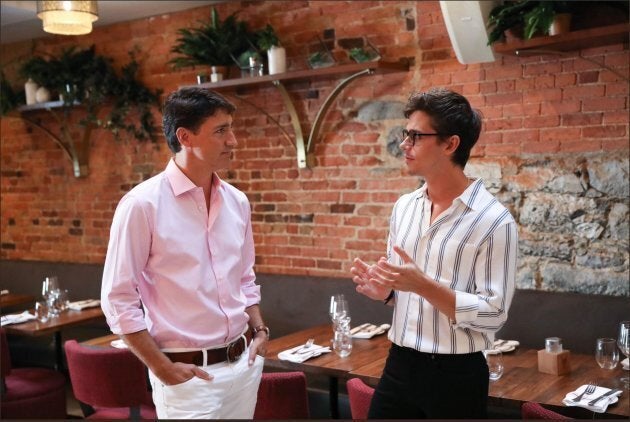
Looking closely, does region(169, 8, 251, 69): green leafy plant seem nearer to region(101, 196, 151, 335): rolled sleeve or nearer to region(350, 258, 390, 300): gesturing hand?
region(101, 196, 151, 335): rolled sleeve

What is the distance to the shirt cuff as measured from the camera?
193cm

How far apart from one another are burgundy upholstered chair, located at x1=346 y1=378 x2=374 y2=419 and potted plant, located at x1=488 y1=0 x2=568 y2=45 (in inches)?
81.2

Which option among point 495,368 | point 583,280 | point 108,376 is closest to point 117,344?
→ point 108,376

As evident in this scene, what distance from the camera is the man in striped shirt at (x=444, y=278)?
1.96 m

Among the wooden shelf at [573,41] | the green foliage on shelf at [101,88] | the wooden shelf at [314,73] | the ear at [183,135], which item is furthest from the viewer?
the green foliage on shelf at [101,88]

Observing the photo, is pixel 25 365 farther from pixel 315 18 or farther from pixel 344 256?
pixel 315 18

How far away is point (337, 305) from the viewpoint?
349cm

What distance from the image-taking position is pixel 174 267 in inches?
86.0

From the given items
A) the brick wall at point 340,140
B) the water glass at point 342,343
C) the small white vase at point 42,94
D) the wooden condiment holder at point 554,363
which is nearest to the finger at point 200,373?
the water glass at point 342,343

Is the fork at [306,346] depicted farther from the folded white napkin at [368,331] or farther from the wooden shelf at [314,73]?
the wooden shelf at [314,73]

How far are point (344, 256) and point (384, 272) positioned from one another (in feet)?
9.25

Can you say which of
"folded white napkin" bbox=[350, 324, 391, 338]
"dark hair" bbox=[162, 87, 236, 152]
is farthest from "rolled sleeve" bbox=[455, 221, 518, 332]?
"folded white napkin" bbox=[350, 324, 391, 338]

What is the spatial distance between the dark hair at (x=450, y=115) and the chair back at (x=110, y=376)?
1932mm

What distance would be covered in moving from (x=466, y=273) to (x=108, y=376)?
2016 millimetres
